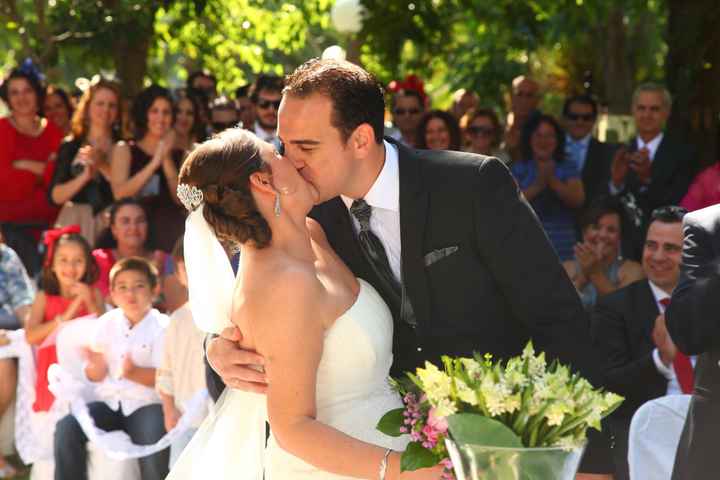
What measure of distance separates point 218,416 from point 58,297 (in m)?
3.91

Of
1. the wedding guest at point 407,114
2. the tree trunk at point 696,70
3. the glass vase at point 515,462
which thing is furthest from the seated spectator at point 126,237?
the glass vase at point 515,462

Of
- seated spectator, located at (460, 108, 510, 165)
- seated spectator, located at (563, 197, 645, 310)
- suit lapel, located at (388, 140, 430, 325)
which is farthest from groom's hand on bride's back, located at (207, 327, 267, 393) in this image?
seated spectator, located at (460, 108, 510, 165)

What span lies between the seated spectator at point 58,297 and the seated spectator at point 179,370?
37.1 inches

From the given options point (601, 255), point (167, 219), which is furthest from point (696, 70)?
point (167, 219)

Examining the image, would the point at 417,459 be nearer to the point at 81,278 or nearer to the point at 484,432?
the point at 484,432

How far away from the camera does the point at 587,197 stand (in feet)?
28.5

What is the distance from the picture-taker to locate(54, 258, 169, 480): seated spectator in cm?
664

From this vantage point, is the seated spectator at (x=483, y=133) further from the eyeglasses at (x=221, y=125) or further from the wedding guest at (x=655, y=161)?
the eyeglasses at (x=221, y=125)

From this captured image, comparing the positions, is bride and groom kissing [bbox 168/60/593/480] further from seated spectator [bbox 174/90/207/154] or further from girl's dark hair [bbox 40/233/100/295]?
seated spectator [bbox 174/90/207/154]

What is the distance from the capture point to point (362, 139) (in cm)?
362

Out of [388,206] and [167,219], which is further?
[167,219]

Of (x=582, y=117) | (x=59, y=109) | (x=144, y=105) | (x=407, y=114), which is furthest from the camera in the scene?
(x=59, y=109)

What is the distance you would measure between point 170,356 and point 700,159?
3.80 m

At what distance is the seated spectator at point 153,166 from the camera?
8.16 m
